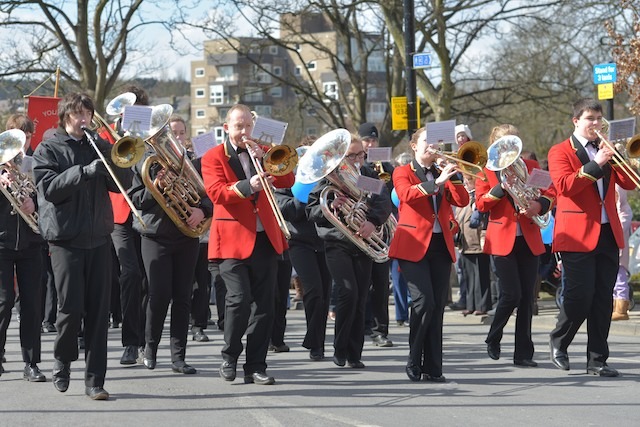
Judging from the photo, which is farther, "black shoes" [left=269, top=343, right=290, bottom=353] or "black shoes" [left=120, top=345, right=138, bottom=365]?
"black shoes" [left=269, top=343, right=290, bottom=353]

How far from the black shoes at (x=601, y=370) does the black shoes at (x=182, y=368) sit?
3.20 metres

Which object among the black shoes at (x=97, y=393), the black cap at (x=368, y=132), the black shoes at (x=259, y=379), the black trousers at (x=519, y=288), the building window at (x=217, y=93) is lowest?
the black shoes at (x=259, y=379)

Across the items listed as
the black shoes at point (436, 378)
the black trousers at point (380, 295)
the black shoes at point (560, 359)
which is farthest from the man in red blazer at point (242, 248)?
the black trousers at point (380, 295)

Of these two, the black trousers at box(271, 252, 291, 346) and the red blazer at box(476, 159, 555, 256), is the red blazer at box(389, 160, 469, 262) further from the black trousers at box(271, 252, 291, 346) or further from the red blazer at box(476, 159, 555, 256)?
the black trousers at box(271, 252, 291, 346)

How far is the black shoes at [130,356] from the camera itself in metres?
10.1

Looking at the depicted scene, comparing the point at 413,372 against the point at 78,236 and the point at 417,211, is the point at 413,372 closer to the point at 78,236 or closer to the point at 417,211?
the point at 417,211

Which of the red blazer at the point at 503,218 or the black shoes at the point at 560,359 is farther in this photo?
the red blazer at the point at 503,218

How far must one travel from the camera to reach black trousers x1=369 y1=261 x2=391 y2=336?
11.5 meters

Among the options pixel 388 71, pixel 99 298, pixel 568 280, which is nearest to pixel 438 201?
pixel 568 280

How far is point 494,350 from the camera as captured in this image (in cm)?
1043

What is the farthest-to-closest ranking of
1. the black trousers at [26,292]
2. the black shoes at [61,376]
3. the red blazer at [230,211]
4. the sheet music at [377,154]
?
the sheet music at [377,154] < the black trousers at [26,292] < the red blazer at [230,211] < the black shoes at [61,376]

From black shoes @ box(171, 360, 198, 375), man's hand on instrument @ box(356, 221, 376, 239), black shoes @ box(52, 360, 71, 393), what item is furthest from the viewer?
man's hand on instrument @ box(356, 221, 376, 239)

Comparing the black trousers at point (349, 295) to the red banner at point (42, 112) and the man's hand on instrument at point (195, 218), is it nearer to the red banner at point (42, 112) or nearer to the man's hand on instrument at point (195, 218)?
the man's hand on instrument at point (195, 218)

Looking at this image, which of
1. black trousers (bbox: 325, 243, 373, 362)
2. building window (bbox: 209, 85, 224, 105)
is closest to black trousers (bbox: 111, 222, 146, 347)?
black trousers (bbox: 325, 243, 373, 362)
